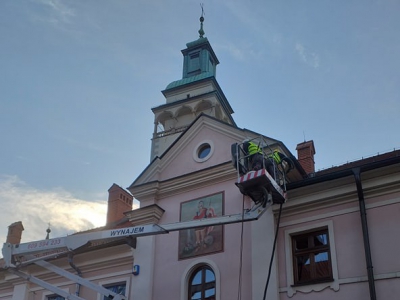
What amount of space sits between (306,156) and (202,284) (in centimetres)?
752

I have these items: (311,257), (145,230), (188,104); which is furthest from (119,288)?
(188,104)

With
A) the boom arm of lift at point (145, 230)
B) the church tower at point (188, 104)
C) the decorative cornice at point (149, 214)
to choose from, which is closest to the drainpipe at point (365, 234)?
the boom arm of lift at point (145, 230)

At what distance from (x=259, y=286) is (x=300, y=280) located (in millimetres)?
1060

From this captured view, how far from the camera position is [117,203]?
2781 cm

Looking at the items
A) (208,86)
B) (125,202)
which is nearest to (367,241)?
(125,202)

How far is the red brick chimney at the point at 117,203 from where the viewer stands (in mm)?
27448

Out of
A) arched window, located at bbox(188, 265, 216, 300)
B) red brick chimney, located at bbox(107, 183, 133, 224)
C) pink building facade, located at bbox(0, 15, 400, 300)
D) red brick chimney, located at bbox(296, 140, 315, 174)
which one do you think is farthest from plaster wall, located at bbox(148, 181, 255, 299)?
red brick chimney, located at bbox(107, 183, 133, 224)

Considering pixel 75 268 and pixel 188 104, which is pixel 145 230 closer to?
pixel 75 268

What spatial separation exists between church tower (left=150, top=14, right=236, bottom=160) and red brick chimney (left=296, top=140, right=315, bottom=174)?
17.2 metres

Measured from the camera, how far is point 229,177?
1634cm

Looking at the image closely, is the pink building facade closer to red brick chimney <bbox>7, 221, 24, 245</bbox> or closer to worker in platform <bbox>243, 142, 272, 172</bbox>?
worker in platform <bbox>243, 142, 272, 172</bbox>

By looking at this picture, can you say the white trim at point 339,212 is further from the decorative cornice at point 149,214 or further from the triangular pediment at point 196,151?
the decorative cornice at point 149,214

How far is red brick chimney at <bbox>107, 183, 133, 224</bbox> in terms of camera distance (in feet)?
90.1

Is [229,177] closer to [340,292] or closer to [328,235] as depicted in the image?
[328,235]
